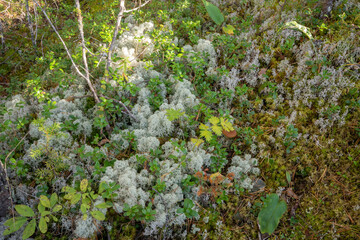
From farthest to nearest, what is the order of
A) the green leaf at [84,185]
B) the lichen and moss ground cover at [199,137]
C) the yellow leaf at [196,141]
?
the yellow leaf at [196,141]
the lichen and moss ground cover at [199,137]
the green leaf at [84,185]

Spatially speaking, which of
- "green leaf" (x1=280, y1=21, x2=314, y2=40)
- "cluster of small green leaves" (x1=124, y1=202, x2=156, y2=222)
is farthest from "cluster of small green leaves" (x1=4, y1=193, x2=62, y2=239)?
"green leaf" (x1=280, y1=21, x2=314, y2=40)

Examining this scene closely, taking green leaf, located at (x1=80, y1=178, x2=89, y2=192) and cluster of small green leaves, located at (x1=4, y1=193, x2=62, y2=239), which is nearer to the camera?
cluster of small green leaves, located at (x1=4, y1=193, x2=62, y2=239)

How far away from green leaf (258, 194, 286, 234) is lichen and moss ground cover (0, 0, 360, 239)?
0.36 ft

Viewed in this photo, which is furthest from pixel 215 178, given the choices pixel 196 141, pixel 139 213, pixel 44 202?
pixel 44 202

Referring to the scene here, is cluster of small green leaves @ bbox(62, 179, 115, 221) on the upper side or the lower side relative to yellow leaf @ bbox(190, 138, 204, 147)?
lower

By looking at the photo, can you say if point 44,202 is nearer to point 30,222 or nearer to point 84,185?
point 30,222

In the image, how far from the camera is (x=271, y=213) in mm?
2889

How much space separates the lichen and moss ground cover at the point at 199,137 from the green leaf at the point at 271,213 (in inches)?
4.3

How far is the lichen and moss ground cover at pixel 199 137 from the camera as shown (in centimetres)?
287

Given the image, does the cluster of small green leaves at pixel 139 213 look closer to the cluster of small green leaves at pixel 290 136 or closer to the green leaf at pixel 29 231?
the green leaf at pixel 29 231

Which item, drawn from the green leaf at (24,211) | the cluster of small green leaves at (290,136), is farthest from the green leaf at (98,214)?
the cluster of small green leaves at (290,136)

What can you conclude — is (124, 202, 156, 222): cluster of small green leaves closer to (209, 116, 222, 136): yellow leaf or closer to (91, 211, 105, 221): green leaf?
(91, 211, 105, 221): green leaf

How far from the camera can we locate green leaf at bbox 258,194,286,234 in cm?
281

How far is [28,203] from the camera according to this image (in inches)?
117
